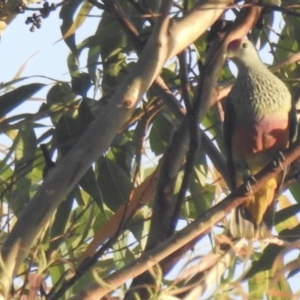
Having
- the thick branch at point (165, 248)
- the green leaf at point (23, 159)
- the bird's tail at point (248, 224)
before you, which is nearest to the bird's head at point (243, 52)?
the bird's tail at point (248, 224)

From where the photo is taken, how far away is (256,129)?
96.6 inches

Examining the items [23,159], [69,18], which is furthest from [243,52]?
[23,159]

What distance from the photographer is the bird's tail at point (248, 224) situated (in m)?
2.19

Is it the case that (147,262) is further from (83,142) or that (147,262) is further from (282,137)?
(282,137)

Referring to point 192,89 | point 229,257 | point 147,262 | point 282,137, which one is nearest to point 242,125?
point 282,137

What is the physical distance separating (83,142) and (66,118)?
674 mm

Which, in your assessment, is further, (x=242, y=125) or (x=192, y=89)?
(x=242, y=125)

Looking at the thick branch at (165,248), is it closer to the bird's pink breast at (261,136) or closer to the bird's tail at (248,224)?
the bird's tail at (248,224)

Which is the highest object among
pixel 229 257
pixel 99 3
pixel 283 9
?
pixel 99 3

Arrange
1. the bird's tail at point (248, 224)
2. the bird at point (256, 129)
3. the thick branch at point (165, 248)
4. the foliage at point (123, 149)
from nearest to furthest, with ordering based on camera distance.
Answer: the thick branch at point (165, 248) < the foliage at point (123, 149) < the bird's tail at point (248, 224) < the bird at point (256, 129)

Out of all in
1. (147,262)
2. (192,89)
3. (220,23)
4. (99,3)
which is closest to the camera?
A: (147,262)

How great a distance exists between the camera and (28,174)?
6.99ft

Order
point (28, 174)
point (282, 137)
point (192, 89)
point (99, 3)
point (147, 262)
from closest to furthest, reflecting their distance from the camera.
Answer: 1. point (147, 262)
2. point (99, 3)
3. point (28, 174)
4. point (192, 89)
5. point (282, 137)

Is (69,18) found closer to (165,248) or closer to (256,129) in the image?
(256,129)
